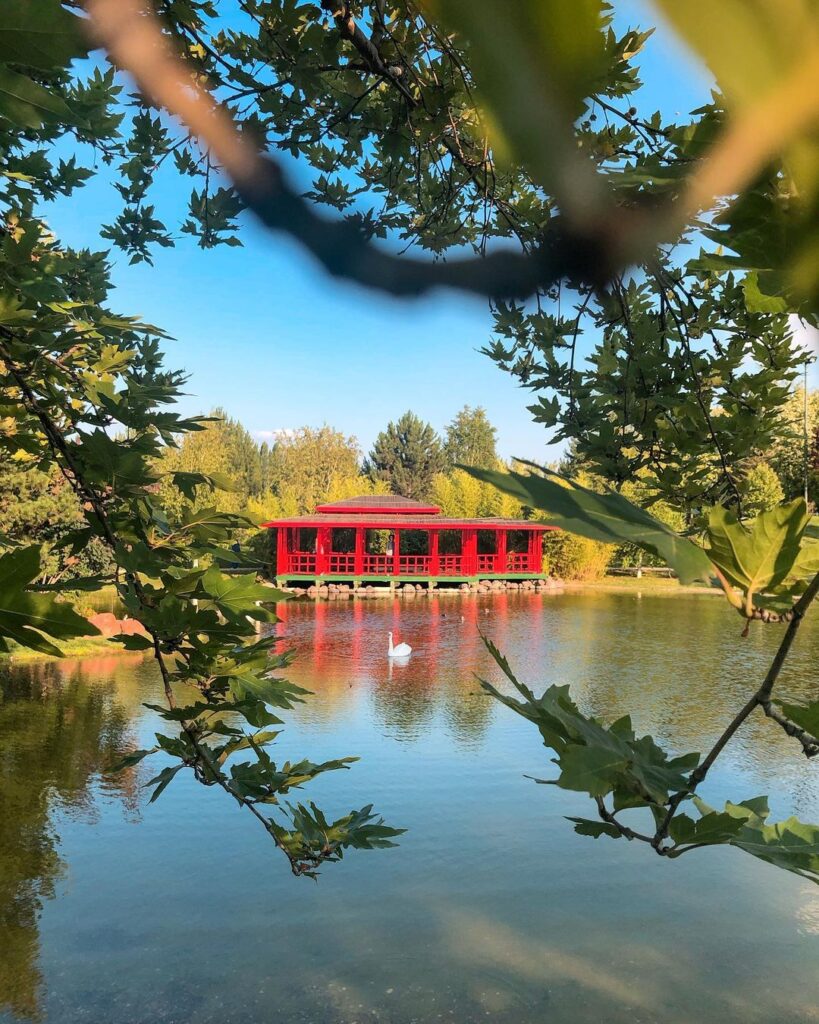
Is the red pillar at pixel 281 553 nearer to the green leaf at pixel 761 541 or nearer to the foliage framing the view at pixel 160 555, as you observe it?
the foliage framing the view at pixel 160 555

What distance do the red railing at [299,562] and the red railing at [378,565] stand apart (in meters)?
1.26

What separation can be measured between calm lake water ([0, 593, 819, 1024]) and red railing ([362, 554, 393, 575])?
1064 cm

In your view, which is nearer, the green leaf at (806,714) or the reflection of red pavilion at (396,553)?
the green leaf at (806,714)

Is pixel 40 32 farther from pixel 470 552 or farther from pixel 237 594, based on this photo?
pixel 470 552

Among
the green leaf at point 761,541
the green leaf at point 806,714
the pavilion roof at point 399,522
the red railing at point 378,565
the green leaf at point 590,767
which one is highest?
the pavilion roof at point 399,522

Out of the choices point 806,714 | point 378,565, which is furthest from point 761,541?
point 378,565

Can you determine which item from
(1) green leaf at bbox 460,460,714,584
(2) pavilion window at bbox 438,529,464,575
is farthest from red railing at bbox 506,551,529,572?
(1) green leaf at bbox 460,460,714,584

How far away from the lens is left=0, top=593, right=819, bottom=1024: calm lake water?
139 inches

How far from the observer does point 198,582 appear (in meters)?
1.01

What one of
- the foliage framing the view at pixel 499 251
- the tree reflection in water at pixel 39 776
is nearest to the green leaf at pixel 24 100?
the foliage framing the view at pixel 499 251

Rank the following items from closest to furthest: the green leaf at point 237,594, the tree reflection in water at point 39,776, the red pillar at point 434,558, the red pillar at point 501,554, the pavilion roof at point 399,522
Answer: the green leaf at point 237,594 < the tree reflection in water at point 39,776 < the pavilion roof at point 399,522 < the red pillar at point 434,558 < the red pillar at point 501,554

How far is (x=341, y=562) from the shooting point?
19.1m

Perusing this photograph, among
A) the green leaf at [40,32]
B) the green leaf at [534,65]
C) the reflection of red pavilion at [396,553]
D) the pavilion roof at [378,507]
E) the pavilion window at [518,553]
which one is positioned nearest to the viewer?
the green leaf at [534,65]

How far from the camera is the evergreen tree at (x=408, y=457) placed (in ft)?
105
